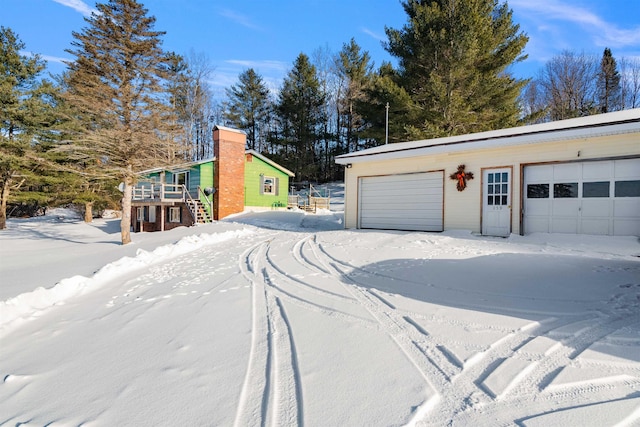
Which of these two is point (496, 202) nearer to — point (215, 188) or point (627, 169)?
point (627, 169)

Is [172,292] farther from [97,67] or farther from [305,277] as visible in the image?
[97,67]

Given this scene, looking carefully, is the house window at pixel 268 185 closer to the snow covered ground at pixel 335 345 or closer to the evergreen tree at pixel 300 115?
the evergreen tree at pixel 300 115

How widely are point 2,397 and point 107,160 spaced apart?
42.8 ft

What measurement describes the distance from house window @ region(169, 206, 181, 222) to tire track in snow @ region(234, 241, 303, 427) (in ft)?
56.3

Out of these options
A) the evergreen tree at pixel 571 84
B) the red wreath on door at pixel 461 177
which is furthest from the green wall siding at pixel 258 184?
the evergreen tree at pixel 571 84

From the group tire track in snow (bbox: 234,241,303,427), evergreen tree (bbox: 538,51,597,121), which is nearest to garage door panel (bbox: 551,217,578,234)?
tire track in snow (bbox: 234,241,303,427)

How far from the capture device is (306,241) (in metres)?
9.99

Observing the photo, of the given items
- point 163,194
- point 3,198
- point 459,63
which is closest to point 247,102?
point 163,194

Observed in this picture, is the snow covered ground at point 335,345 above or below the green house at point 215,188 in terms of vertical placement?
below

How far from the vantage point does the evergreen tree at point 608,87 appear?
26.7m

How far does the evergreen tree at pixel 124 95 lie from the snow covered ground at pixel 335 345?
23.5ft

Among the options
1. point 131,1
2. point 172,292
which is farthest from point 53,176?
point 172,292

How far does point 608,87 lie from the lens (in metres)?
26.8

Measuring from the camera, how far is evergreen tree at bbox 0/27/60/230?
1822 cm
